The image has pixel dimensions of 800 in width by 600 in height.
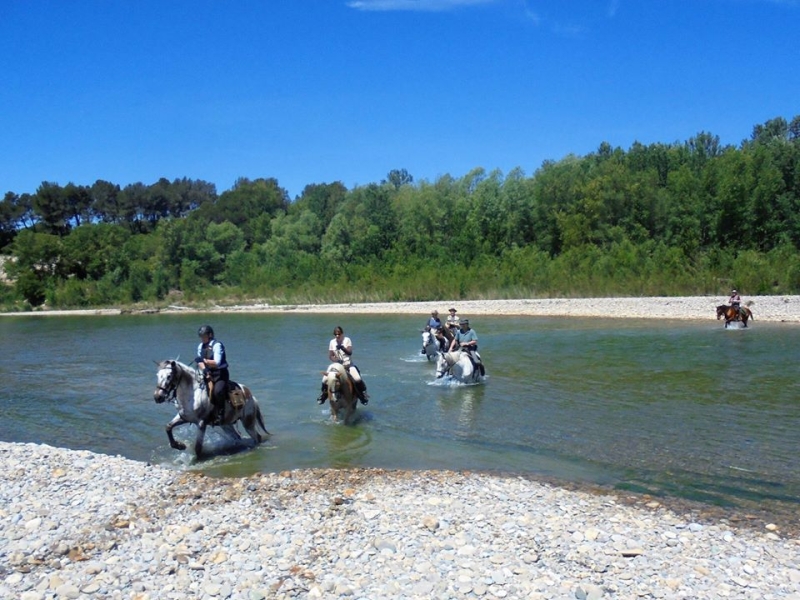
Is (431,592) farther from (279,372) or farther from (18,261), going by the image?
(18,261)

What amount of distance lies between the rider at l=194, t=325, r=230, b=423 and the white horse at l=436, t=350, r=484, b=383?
9.00 m

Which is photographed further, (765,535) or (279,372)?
(279,372)

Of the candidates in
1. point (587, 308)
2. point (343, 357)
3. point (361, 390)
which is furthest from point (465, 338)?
point (587, 308)

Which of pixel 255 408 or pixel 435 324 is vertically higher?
pixel 435 324

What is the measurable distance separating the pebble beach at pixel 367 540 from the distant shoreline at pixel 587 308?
33.5 m

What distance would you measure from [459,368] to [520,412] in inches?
167

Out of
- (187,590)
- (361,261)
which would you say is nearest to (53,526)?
(187,590)

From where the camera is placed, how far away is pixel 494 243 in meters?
78.6

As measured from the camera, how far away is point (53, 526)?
9.30 metres

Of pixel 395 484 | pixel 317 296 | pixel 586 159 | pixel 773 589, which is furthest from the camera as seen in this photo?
pixel 586 159

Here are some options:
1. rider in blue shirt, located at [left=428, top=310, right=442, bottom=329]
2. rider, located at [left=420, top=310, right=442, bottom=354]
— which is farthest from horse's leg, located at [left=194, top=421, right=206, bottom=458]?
rider in blue shirt, located at [left=428, top=310, right=442, bottom=329]

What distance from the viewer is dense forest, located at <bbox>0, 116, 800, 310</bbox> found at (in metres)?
56.8

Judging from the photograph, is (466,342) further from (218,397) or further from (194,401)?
(194,401)

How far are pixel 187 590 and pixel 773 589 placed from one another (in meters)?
5.89
